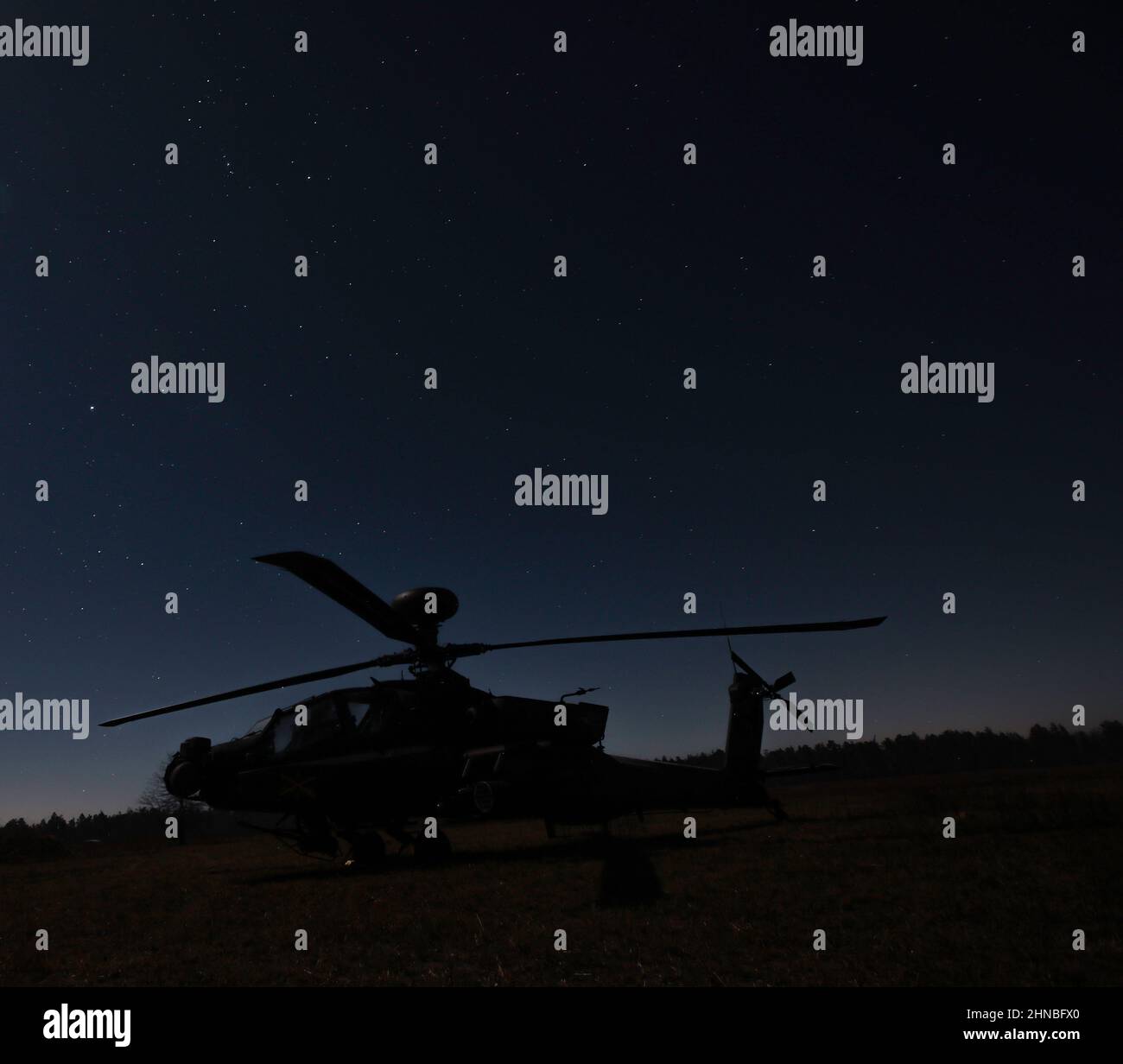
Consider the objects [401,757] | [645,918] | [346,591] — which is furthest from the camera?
[401,757]

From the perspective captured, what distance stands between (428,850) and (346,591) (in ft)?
21.3

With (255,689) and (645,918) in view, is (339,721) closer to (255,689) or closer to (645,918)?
(255,689)

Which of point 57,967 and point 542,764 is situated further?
point 542,764

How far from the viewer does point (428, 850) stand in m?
14.7

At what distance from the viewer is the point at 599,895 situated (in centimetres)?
886

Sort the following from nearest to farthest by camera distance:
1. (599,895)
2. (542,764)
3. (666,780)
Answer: (599,895), (542,764), (666,780)

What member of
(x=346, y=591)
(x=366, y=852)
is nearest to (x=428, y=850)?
(x=366, y=852)

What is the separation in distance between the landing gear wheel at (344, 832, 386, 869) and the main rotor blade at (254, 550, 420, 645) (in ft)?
13.7

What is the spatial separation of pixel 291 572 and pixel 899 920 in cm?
904

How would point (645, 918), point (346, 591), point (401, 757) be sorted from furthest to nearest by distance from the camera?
point (401, 757) < point (346, 591) < point (645, 918)

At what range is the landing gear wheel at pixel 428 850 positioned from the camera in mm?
14523

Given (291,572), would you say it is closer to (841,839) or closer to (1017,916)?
(1017,916)

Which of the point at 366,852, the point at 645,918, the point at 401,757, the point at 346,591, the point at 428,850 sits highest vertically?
the point at 346,591
